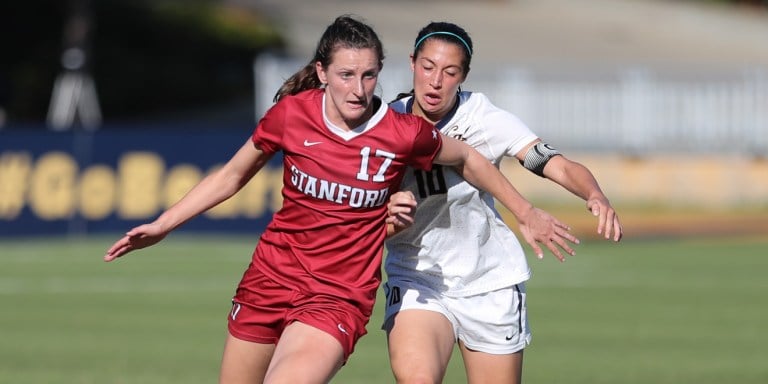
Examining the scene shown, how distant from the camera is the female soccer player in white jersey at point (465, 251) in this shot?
7.44 metres

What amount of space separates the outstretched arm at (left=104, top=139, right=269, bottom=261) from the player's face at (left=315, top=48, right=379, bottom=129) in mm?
606

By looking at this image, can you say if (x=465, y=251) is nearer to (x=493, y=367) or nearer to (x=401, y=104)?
(x=493, y=367)

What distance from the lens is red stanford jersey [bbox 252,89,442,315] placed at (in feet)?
23.1

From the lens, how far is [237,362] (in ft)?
23.6

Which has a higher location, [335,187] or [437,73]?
[437,73]

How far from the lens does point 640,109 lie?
27984 mm

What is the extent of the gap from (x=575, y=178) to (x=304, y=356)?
63.9 inches

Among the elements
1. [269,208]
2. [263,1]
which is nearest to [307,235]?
[269,208]

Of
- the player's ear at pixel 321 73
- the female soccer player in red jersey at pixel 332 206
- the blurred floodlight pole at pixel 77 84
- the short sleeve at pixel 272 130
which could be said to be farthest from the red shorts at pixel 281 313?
the blurred floodlight pole at pixel 77 84

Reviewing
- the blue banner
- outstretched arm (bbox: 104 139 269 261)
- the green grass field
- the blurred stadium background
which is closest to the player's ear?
outstretched arm (bbox: 104 139 269 261)

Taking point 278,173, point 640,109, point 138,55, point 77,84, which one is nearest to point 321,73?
point 278,173

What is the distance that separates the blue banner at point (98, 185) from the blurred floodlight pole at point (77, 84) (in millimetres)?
6205

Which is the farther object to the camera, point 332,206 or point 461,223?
point 461,223

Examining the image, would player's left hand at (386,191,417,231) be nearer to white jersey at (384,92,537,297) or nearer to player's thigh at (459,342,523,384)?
white jersey at (384,92,537,297)
